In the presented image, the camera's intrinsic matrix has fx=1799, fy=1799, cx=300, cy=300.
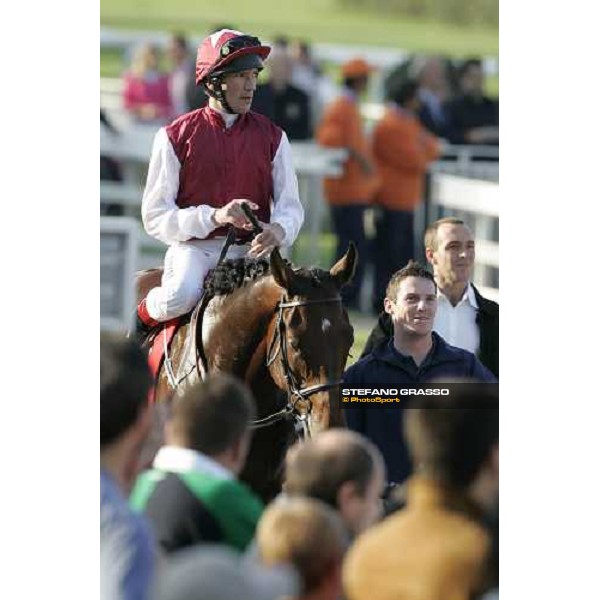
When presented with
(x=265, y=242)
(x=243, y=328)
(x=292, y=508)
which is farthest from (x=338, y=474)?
(x=265, y=242)

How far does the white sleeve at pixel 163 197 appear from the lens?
24.8 feet

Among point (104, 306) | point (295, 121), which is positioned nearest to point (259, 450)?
point (104, 306)

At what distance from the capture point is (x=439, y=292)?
7758 millimetres

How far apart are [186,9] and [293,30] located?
46 centimetres

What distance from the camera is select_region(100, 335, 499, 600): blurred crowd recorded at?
446 cm

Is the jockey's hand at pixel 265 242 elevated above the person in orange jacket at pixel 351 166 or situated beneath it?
situated beneath

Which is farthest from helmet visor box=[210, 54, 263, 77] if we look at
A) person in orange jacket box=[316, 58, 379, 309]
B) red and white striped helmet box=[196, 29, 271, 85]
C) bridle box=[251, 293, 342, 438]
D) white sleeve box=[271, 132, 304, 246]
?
bridle box=[251, 293, 342, 438]

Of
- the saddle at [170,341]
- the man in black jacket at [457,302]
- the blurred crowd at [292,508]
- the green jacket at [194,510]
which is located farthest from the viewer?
the man in black jacket at [457,302]

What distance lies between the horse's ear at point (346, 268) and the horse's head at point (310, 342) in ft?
0.22

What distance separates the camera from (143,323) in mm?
7609

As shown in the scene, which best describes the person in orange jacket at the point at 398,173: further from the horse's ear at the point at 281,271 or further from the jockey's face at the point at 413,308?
the horse's ear at the point at 281,271

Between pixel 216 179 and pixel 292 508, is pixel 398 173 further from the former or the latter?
pixel 292 508

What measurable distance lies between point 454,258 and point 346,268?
28.0 inches

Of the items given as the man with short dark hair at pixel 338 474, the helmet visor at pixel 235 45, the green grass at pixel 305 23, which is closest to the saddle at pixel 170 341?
the helmet visor at pixel 235 45
